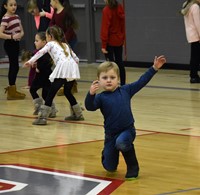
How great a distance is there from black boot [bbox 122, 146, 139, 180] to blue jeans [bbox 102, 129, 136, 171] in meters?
0.07

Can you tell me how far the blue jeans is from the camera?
759cm

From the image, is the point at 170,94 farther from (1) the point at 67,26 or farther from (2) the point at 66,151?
(2) the point at 66,151

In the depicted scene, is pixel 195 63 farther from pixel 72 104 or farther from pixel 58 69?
pixel 58 69

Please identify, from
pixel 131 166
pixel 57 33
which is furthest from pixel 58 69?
pixel 131 166

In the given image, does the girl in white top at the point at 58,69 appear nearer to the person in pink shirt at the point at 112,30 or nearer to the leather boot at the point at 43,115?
the leather boot at the point at 43,115

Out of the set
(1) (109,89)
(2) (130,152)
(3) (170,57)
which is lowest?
(3) (170,57)

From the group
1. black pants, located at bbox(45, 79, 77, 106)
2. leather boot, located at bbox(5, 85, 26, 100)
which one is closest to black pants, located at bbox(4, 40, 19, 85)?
leather boot, located at bbox(5, 85, 26, 100)

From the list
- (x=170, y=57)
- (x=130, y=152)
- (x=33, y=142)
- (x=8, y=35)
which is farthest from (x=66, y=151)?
(x=170, y=57)

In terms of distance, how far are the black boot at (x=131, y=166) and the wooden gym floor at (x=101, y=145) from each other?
0.08 metres

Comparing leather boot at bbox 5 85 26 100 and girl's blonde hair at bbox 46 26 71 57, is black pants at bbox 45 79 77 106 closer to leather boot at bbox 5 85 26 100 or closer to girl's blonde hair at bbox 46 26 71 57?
girl's blonde hair at bbox 46 26 71 57

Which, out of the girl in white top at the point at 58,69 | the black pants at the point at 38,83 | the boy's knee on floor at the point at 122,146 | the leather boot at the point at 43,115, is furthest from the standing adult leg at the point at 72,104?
the boy's knee on floor at the point at 122,146

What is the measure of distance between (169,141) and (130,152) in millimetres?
1866

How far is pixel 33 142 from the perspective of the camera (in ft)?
31.9

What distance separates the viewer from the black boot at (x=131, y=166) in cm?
764
